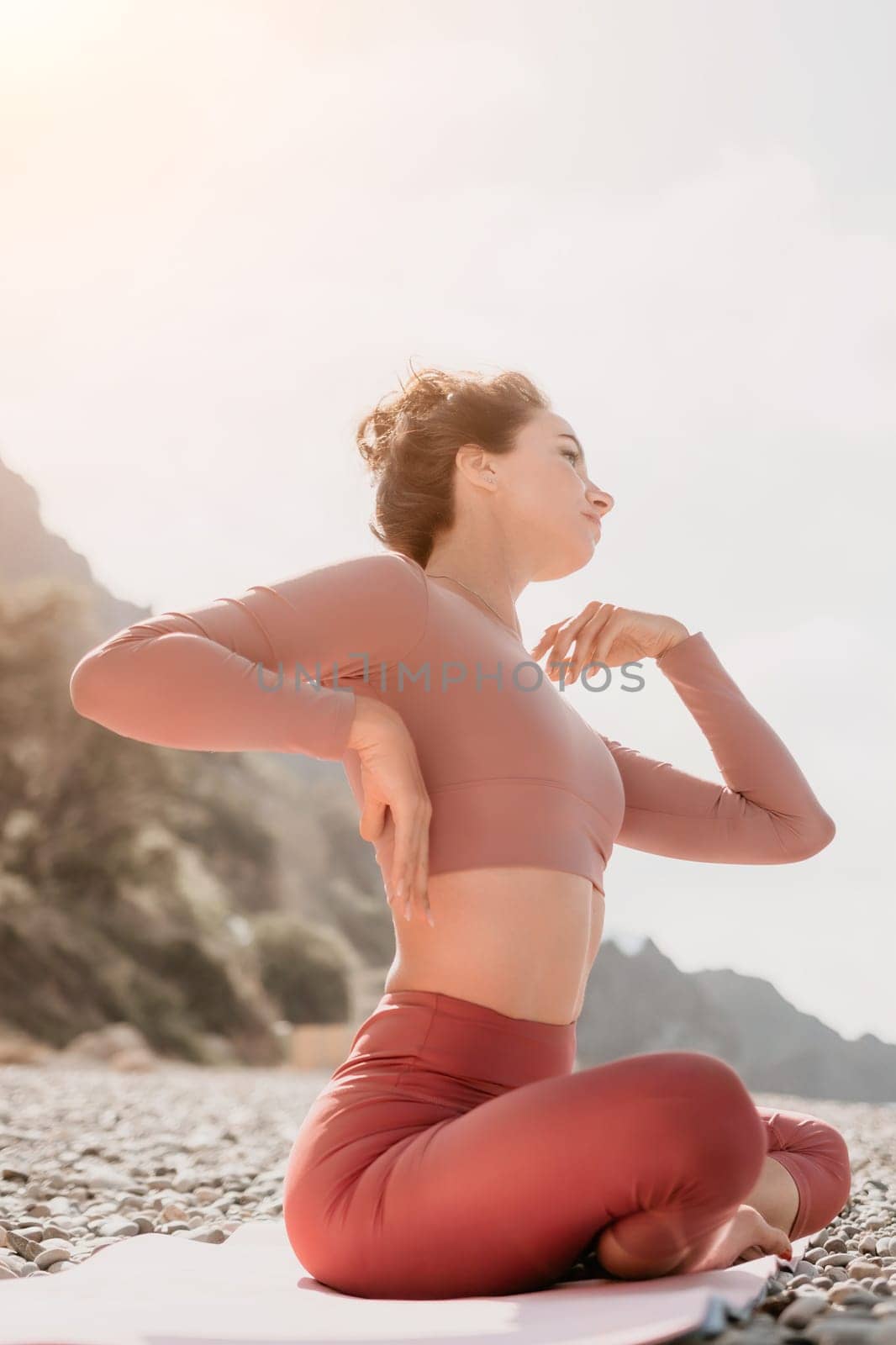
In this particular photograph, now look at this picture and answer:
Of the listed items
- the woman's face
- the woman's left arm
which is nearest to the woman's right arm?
the woman's face

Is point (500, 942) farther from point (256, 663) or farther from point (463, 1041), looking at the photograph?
point (256, 663)

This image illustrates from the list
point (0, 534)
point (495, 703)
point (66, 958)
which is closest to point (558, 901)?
point (495, 703)

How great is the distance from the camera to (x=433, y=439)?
2877 mm

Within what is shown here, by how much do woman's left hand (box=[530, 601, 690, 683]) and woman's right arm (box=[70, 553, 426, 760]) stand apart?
522 mm

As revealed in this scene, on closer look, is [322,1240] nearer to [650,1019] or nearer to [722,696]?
[722,696]

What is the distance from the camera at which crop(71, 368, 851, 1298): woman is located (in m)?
1.86

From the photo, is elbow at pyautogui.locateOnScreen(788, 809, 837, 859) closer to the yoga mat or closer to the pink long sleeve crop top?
the pink long sleeve crop top

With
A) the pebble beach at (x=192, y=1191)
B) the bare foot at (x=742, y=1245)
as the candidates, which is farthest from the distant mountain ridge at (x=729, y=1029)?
the bare foot at (x=742, y=1245)

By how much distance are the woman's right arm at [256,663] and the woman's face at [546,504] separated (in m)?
0.44

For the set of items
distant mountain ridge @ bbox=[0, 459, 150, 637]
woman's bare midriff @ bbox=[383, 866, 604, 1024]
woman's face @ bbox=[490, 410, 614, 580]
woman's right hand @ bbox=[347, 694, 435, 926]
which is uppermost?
distant mountain ridge @ bbox=[0, 459, 150, 637]

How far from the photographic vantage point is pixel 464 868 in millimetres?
2268

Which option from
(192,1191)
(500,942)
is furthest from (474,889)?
(192,1191)

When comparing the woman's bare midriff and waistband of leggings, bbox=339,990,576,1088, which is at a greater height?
the woman's bare midriff

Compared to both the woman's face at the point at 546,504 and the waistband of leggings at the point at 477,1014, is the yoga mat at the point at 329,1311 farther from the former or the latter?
the woman's face at the point at 546,504
